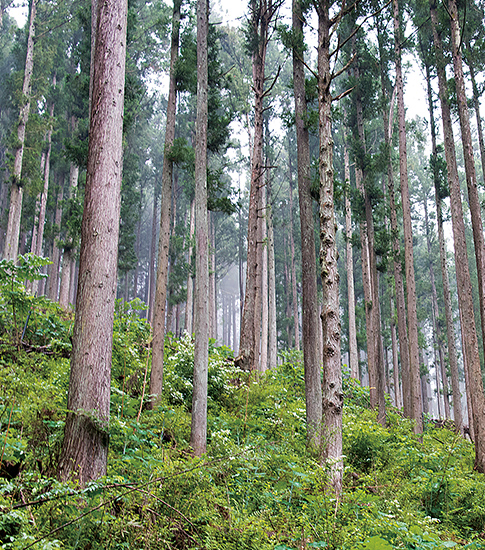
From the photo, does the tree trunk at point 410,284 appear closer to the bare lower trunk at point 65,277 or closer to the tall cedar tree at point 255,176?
the tall cedar tree at point 255,176

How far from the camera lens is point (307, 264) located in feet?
24.5

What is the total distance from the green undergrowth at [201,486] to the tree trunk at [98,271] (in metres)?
0.32

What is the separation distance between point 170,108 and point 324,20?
3.69 m

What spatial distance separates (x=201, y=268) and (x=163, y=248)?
178cm

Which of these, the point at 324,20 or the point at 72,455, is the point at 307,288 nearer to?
the point at 324,20

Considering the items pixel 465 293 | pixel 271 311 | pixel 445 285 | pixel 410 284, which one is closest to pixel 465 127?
pixel 465 293

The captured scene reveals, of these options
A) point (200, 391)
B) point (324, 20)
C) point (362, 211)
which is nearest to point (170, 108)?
point (324, 20)

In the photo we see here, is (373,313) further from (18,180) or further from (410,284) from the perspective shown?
(18,180)

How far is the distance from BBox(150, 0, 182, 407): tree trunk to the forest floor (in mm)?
457

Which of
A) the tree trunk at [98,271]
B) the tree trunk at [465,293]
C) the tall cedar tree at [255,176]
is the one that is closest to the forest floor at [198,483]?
the tree trunk at [98,271]

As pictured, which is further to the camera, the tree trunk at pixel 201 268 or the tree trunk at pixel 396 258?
the tree trunk at pixel 396 258

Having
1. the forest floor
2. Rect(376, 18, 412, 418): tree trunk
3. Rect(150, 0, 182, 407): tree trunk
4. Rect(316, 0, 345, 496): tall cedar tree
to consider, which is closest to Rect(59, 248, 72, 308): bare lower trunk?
the forest floor

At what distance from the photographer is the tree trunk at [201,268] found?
20.3ft

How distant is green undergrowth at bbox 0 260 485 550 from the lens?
2.89 m
